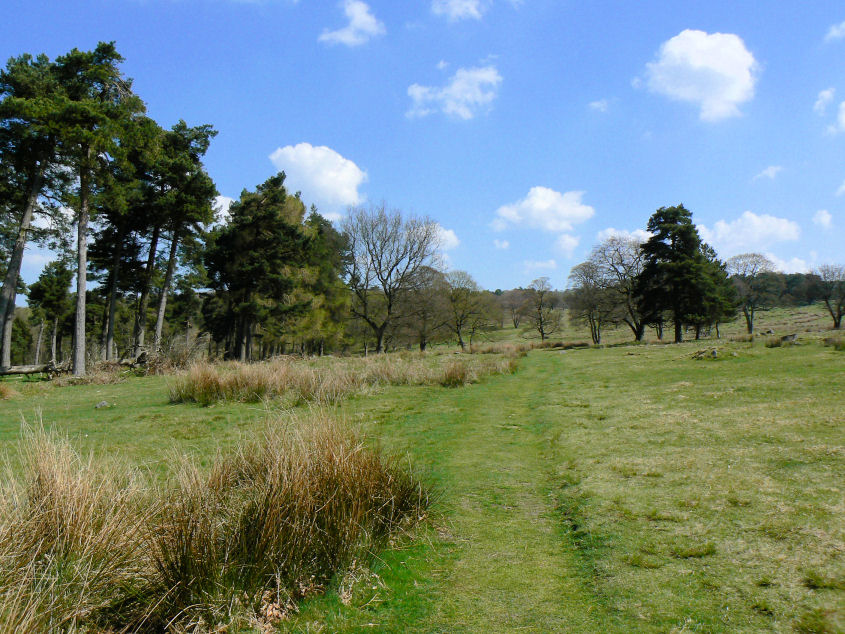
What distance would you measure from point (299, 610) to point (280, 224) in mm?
33448

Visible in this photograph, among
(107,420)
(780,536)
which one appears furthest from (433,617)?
(107,420)

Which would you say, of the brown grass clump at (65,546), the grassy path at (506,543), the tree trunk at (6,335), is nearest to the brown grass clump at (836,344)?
the grassy path at (506,543)

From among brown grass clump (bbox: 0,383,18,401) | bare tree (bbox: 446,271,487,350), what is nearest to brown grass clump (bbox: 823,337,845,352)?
brown grass clump (bbox: 0,383,18,401)

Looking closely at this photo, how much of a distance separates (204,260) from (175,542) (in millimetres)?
35153

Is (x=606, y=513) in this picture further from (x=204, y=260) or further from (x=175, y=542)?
(x=204, y=260)

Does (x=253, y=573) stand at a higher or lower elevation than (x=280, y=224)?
lower

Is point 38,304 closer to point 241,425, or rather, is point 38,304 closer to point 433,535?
point 241,425

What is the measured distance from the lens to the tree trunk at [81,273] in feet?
69.9

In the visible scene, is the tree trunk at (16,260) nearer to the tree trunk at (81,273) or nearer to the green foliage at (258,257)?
the tree trunk at (81,273)

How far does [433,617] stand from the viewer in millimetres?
3266

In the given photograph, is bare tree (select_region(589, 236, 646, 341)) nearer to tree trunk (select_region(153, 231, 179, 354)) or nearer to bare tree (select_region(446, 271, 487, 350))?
bare tree (select_region(446, 271, 487, 350))

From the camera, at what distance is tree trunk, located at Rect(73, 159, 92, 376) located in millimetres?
21319

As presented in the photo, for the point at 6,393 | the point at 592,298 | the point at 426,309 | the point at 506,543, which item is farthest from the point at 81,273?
the point at 592,298

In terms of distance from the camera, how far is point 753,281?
54.7 m
